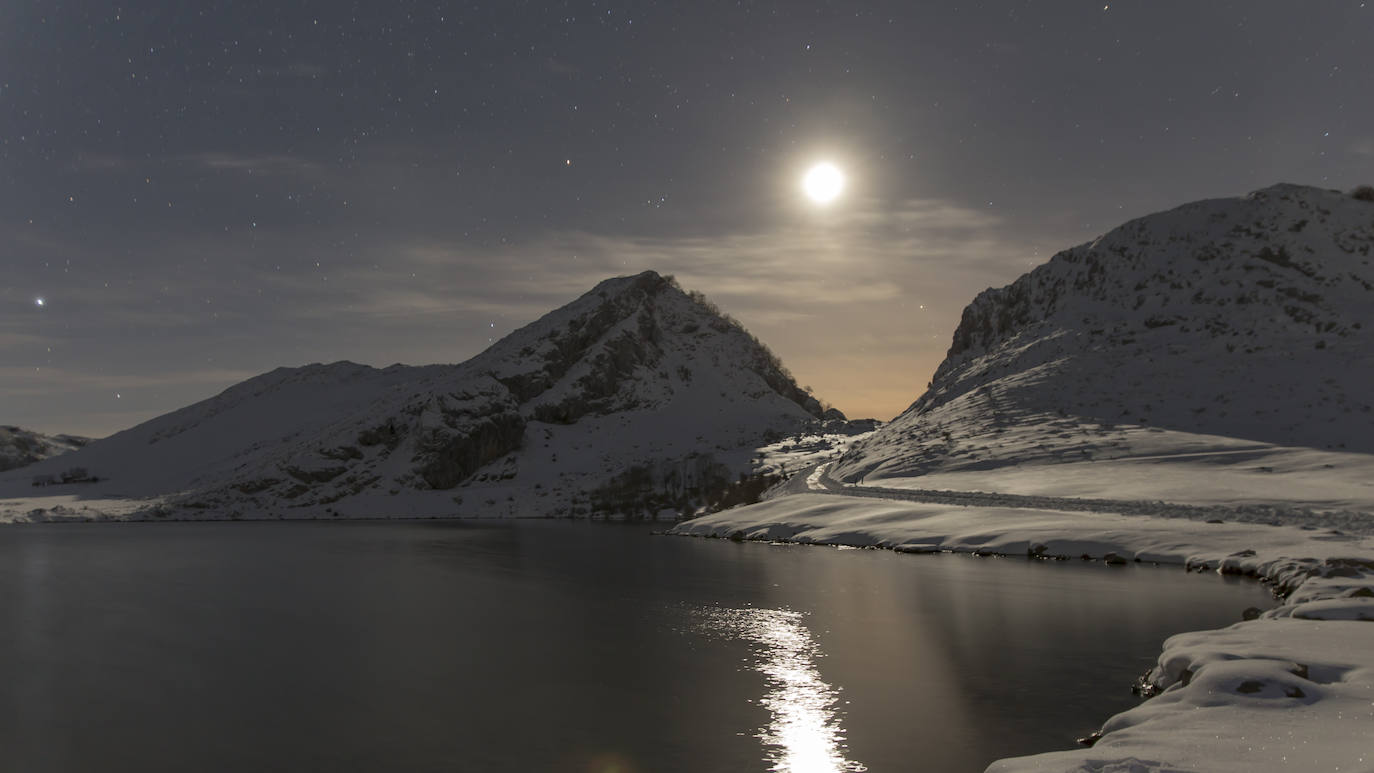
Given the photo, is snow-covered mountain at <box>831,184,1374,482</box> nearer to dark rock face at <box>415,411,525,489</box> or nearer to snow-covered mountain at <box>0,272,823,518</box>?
snow-covered mountain at <box>0,272,823,518</box>

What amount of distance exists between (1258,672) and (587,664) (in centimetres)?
1622

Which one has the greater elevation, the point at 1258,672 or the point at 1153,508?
the point at 1153,508

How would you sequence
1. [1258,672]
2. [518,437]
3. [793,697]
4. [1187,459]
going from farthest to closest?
[518,437] < [1187,459] < [793,697] < [1258,672]

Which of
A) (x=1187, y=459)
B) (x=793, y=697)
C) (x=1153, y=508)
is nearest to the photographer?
(x=793, y=697)

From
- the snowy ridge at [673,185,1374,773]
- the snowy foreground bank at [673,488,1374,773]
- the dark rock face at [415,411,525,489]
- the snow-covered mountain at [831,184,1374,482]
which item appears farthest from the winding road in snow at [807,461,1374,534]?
the dark rock face at [415,411,525,489]

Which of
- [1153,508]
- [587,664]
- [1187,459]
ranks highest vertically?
[1187,459]

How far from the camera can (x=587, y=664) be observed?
80.4 feet

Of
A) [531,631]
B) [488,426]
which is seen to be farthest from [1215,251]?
[488,426]

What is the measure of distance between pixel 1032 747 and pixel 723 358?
6914 inches

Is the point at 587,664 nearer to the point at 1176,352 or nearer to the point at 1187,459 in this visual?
the point at 1187,459

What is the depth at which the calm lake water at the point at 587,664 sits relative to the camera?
→ 16734 mm

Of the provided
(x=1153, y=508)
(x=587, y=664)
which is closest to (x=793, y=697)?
(x=587, y=664)

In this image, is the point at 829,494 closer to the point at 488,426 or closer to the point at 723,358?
the point at 488,426

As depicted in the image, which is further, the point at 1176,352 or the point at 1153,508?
the point at 1176,352
